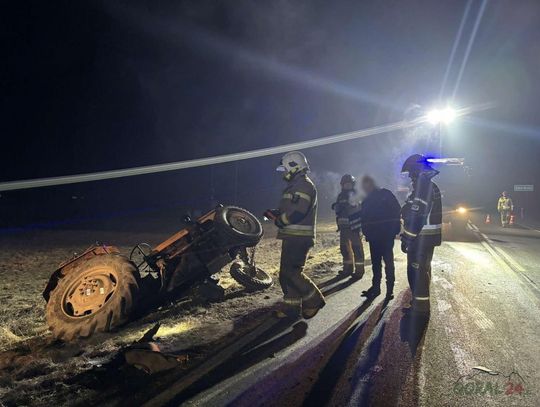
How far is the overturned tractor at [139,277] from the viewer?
389 centimetres

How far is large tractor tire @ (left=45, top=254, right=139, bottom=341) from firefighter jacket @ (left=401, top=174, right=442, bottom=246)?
3.40 metres

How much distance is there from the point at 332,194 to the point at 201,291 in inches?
944

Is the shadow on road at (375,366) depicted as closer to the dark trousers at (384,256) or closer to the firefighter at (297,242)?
the firefighter at (297,242)

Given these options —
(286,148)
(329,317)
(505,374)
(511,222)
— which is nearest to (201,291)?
(329,317)

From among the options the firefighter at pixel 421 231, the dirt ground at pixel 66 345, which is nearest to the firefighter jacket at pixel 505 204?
the dirt ground at pixel 66 345

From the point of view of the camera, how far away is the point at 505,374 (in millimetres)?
3158

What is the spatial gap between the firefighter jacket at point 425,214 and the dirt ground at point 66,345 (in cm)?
207

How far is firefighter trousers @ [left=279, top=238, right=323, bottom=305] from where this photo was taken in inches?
176

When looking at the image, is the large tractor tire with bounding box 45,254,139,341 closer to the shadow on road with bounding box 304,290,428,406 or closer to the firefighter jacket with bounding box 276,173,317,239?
the firefighter jacket with bounding box 276,173,317,239

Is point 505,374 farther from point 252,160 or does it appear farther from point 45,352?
point 252,160

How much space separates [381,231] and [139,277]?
330 centimetres

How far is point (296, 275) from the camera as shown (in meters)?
4.49

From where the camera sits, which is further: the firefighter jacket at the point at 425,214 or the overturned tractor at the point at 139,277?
the firefighter jacket at the point at 425,214

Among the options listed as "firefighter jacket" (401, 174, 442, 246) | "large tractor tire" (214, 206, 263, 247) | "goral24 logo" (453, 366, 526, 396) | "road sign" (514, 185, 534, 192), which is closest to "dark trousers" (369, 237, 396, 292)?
"firefighter jacket" (401, 174, 442, 246)
